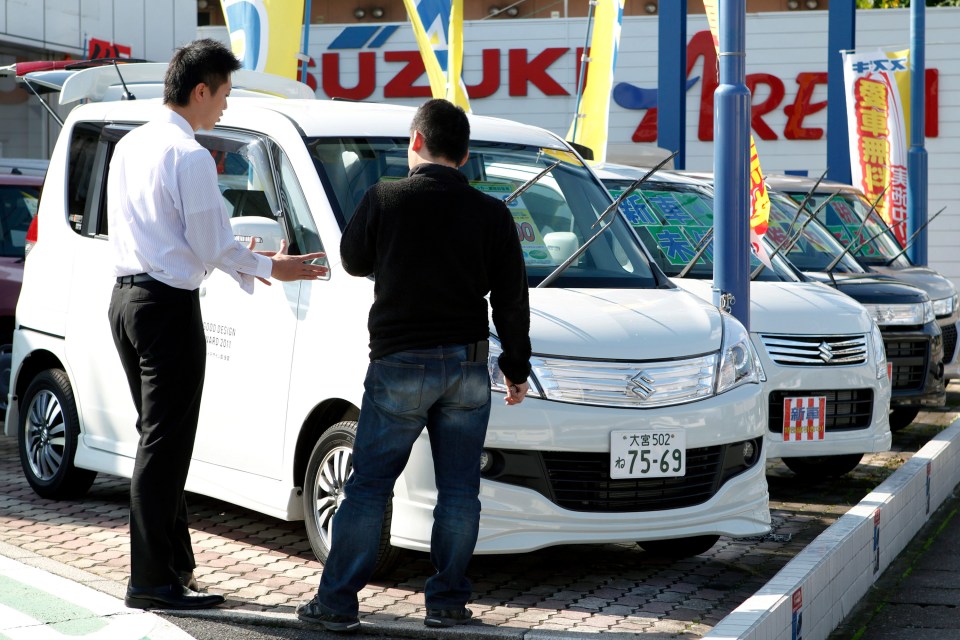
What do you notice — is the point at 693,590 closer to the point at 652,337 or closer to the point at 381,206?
the point at 652,337

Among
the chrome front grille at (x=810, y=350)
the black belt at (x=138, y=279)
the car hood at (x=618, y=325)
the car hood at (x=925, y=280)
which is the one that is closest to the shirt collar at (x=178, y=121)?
the black belt at (x=138, y=279)

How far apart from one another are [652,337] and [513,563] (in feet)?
4.02

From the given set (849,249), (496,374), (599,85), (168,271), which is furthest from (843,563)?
(599,85)

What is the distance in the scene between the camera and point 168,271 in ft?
14.9

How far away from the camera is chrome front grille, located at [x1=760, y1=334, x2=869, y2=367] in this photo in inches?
298

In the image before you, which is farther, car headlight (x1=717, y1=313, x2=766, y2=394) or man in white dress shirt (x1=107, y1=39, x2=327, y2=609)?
car headlight (x1=717, y1=313, x2=766, y2=394)

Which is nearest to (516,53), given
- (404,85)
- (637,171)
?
(404,85)

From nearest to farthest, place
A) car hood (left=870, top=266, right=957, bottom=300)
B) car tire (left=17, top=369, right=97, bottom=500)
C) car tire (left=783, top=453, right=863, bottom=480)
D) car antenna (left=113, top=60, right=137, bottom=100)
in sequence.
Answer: car tire (left=17, top=369, right=97, bottom=500) < car antenna (left=113, top=60, right=137, bottom=100) < car tire (left=783, top=453, right=863, bottom=480) < car hood (left=870, top=266, right=957, bottom=300)

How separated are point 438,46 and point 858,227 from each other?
13.3 ft

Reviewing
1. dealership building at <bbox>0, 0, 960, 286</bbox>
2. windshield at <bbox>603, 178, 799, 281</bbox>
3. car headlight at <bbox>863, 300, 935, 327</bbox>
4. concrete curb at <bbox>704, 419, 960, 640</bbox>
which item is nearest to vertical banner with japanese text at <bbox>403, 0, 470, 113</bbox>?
windshield at <bbox>603, 178, 799, 281</bbox>

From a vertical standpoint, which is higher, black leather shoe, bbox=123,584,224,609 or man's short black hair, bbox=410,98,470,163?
man's short black hair, bbox=410,98,470,163

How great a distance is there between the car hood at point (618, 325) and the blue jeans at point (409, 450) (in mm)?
688

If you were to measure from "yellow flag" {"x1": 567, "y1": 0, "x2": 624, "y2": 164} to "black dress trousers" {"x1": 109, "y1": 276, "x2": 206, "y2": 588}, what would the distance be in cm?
822

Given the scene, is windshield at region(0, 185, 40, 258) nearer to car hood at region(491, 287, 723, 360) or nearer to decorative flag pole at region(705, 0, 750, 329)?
decorative flag pole at region(705, 0, 750, 329)
